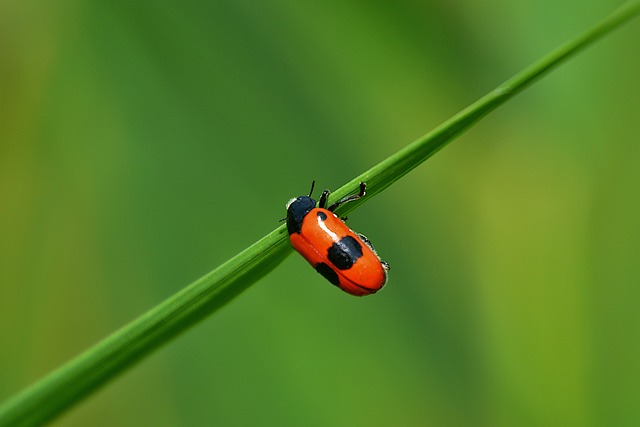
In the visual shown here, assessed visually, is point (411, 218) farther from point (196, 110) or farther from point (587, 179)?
point (196, 110)

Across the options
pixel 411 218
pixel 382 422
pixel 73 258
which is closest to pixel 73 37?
pixel 73 258

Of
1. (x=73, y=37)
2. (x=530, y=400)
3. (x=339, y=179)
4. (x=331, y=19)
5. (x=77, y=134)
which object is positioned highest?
(x=73, y=37)

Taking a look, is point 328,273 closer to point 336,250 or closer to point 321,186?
point 336,250

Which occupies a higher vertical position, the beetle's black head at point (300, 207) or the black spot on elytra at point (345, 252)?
the beetle's black head at point (300, 207)

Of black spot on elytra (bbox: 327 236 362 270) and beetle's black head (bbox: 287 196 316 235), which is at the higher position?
beetle's black head (bbox: 287 196 316 235)

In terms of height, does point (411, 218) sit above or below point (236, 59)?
below

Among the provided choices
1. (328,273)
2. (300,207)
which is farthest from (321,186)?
(328,273)
